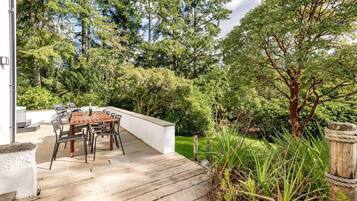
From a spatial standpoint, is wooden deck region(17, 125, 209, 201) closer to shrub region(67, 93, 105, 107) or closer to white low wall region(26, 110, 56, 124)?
white low wall region(26, 110, 56, 124)

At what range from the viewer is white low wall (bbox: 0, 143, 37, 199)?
239 centimetres

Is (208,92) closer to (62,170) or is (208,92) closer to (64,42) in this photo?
(64,42)

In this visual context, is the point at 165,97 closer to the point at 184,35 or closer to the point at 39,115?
the point at 39,115

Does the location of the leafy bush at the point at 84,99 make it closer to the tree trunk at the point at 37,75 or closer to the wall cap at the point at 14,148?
the tree trunk at the point at 37,75

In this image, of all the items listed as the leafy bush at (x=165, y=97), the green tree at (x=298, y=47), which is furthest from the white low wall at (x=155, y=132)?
the leafy bush at (x=165, y=97)

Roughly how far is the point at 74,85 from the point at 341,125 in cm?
1290

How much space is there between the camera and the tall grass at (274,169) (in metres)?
1.89

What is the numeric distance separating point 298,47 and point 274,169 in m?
4.79

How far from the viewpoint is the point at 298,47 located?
18.6 feet

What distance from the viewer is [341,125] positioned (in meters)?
1.60

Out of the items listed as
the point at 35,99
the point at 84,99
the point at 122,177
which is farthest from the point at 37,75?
the point at 122,177

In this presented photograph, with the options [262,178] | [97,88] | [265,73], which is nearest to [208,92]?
[265,73]

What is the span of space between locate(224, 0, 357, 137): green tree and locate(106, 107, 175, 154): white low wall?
273cm

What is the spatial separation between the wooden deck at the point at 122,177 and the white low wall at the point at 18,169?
0.61 ft
